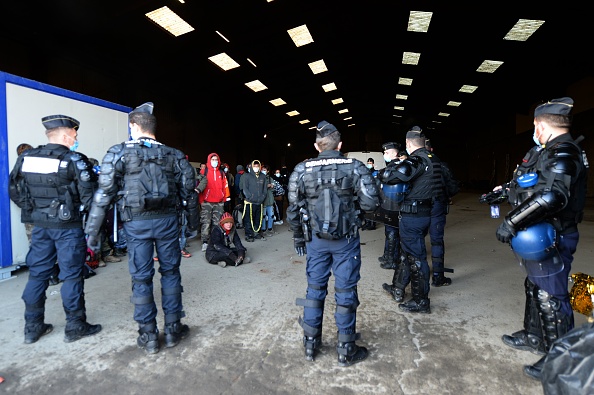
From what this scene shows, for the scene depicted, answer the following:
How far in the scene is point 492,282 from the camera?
4.29 m

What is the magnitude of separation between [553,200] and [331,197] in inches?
56.9

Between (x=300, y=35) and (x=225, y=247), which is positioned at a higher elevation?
(x=300, y=35)

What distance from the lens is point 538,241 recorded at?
218 cm

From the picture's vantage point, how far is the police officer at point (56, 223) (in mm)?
2783

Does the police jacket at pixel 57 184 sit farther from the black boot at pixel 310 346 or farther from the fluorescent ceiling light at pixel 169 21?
the fluorescent ceiling light at pixel 169 21

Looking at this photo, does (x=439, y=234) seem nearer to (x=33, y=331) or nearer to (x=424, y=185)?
(x=424, y=185)

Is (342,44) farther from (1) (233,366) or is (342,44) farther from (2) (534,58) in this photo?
(1) (233,366)

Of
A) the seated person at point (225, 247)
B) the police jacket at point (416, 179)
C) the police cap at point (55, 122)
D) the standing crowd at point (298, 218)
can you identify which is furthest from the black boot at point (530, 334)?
the police cap at point (55, 122)

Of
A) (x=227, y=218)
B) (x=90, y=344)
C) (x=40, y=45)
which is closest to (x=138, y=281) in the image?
(x=90, y=344)

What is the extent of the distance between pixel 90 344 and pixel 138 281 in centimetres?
78

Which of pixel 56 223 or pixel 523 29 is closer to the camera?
pixel 56 223

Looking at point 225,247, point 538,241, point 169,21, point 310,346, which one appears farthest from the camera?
point 169,21

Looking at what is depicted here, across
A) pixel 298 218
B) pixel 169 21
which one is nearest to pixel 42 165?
pixel 298 218

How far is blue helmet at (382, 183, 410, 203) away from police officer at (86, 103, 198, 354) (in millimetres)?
2176
